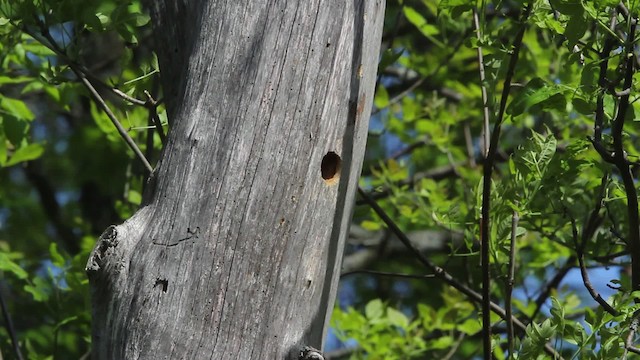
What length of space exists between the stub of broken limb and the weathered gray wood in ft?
0.10

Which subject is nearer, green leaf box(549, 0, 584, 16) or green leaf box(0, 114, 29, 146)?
green leaf box(549, 0, 584, 16)

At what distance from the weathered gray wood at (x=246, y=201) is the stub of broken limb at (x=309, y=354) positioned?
0.10 ft

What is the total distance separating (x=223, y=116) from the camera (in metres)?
2.16

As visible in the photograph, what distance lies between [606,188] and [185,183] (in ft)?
4.05

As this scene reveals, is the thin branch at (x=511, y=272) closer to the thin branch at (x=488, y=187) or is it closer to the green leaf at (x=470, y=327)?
the thin branch at (x=488, y=187)

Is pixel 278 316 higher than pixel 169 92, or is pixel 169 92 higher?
pixel 169 92

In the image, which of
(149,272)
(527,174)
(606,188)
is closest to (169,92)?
(149,272)

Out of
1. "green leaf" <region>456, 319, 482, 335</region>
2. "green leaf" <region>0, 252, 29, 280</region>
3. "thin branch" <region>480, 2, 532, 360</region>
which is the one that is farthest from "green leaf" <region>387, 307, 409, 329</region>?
"green leaf" <region>0, 252, 29, 280</region>

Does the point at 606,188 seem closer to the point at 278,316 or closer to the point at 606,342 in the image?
the point at 606,342

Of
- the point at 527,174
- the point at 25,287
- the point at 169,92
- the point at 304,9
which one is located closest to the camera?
the point at 304,9

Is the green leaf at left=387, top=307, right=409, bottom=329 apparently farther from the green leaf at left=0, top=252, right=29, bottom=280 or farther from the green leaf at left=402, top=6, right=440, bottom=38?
the green leaf at left=0, top=252, right=29, bottom=280

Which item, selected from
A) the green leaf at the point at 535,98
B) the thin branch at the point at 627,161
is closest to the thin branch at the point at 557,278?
the thin branch at the point at 627,161

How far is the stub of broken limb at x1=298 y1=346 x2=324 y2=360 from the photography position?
206 cm

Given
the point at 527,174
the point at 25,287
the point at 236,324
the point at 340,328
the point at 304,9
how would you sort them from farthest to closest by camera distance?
the point at 340,328
the point at 25,287
the point at 527,174
the point at 304,9
the point at 236,324
